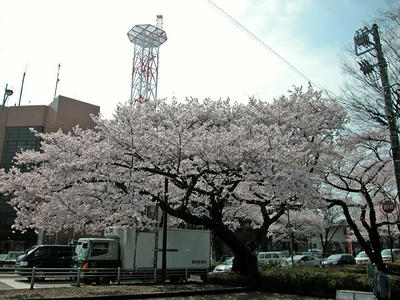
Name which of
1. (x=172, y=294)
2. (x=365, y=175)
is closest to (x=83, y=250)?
(x=172, y=294)

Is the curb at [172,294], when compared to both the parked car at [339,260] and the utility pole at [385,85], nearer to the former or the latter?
the utility pole at [385,85]

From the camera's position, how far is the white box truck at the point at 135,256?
15.2 metres

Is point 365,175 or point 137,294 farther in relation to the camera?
point 365,175

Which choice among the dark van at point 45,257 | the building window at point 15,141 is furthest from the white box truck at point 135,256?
the building window at point 15,141

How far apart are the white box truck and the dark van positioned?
265 centimetres

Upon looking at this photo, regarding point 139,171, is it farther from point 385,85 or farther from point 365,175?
point 365,175

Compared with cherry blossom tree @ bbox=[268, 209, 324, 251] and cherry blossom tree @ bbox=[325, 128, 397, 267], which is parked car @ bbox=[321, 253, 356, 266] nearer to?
cherry blossom tree @ bbox=[268, 209, 324, 251]

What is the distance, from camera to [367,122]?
11.2m

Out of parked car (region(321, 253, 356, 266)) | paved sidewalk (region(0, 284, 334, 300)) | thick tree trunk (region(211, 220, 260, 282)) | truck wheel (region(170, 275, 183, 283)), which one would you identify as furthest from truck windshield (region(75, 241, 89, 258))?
parked car (region(321, 253, 356, 266))

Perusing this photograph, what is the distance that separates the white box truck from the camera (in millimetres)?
15227

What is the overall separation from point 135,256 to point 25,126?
1473 inches

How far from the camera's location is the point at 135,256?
15.7 meters

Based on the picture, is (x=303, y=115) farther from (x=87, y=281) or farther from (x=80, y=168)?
(x=87, y=281)

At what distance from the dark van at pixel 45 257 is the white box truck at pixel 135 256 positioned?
8.68 feet
